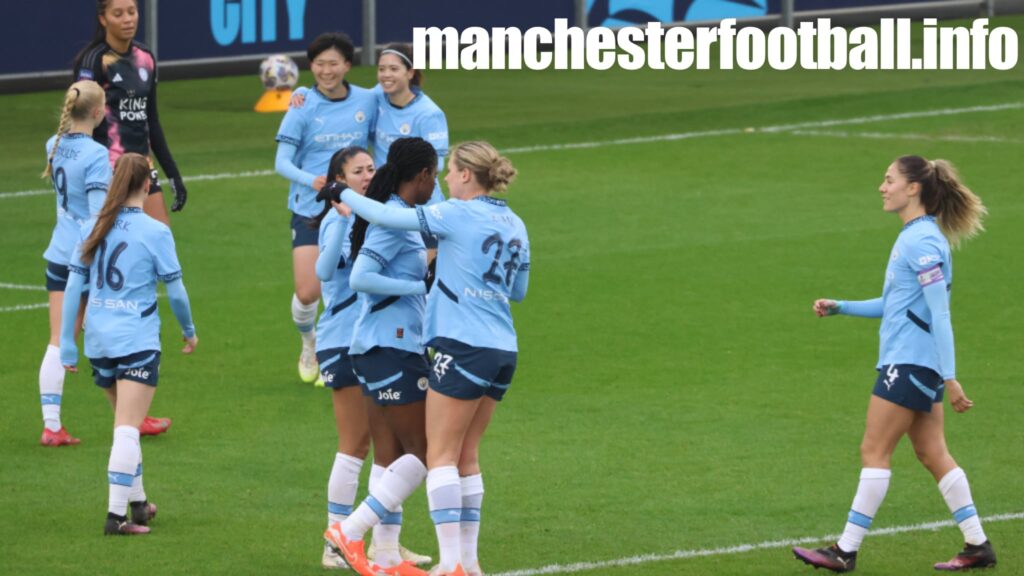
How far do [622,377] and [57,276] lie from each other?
393 centimetres

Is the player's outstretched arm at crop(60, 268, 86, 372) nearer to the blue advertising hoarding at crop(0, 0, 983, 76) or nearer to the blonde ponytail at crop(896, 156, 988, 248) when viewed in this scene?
the blonde ponytail at crop(896, 156, 988, 248)

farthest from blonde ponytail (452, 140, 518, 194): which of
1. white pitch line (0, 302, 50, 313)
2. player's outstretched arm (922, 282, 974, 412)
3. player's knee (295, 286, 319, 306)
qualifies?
white pitch line (0, 302, 50, 313)

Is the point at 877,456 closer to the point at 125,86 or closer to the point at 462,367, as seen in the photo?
the point at 462,367

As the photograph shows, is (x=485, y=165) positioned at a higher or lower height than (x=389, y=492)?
higher

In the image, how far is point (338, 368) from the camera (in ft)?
29.7

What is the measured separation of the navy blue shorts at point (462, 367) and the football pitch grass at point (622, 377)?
1121mm

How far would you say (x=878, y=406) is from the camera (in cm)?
879

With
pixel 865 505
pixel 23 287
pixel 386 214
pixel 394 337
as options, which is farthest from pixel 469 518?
pixel 23 287

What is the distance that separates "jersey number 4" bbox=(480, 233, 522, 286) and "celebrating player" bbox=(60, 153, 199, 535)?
1966 mm

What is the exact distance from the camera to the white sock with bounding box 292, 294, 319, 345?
13297mm

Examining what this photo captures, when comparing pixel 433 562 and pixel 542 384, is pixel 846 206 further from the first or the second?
pixel 433 562

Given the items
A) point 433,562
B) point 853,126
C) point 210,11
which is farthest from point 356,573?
point 210,11

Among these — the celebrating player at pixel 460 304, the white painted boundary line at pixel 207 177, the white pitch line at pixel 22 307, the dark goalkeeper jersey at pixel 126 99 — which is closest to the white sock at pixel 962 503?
the celebrating player at pixel 460 304

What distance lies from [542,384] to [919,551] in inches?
173
